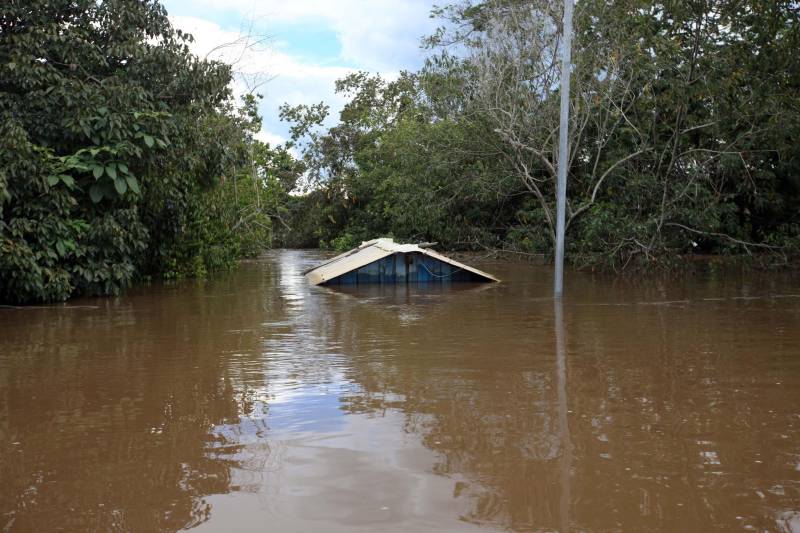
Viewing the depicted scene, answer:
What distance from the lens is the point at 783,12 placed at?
1320 cm

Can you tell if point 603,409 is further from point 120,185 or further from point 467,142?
point 467,142

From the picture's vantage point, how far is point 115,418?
5238 mm

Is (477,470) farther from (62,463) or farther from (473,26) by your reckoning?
(473,26)

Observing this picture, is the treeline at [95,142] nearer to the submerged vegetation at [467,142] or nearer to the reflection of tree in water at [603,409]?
the submerged vegetation at [467,142]

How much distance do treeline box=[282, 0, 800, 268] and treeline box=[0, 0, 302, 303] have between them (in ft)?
21.8

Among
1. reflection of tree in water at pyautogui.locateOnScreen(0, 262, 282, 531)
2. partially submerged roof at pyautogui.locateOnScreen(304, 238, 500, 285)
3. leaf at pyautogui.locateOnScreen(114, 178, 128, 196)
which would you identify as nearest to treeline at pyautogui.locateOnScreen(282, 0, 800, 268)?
partially submerged roof at pyautogui.locateOnScreen(304, 238, 500, 285)

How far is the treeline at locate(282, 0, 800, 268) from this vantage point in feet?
50.9

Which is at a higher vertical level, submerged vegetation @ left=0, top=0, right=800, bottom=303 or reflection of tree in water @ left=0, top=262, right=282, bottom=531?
submerged vegetation @ left=0, top=0, right=800, bottom=303

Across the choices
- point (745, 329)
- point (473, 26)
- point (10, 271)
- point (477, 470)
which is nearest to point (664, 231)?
point (473, 26)

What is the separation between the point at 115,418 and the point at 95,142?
7507 millimetres

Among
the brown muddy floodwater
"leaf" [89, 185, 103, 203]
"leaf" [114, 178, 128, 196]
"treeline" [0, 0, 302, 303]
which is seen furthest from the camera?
"leaf" [89, 185, 103, 203]

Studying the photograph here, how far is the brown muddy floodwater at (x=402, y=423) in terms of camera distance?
3615mm

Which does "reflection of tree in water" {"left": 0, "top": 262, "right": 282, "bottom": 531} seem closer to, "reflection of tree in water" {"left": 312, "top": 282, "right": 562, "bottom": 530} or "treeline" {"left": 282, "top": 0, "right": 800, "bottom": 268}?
"reflection of tree in water" {"left": 312, "top": 282, "right": 562, "bottom": 530}

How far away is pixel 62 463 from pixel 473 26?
18.7 meters
